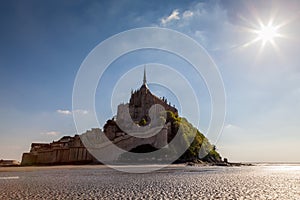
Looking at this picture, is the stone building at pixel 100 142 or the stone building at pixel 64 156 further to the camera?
the stone building at pixel 100 142

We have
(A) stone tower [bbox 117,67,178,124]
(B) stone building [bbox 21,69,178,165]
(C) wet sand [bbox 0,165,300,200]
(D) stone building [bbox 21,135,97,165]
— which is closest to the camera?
(C) wet sand [bbox 0,165,300,200]

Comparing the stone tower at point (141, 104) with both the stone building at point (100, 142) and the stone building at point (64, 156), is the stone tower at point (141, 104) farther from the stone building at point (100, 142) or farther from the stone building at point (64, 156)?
the stone building at point (64, 156)

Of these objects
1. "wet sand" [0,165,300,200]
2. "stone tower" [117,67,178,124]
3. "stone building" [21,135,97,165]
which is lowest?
"wet sand" [0,165,300,200]

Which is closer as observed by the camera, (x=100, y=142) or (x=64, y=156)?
(x=64, y=156)

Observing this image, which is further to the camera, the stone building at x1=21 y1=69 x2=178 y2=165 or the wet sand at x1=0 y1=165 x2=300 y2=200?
the stone building at x1=21 y1=69 x2=178 y2=165

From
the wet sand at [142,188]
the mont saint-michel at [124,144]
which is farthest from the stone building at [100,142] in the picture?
the wet sand at [142,188]

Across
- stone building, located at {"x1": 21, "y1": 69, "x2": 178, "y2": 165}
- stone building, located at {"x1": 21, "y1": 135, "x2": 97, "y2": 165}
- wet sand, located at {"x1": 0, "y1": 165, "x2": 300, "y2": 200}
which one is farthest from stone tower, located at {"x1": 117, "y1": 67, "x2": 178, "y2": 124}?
wet sand, located at {"x1": 0, "y1": 165, "x2": 300, "y2": 200}

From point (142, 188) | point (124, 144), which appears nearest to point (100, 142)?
point (124, 144)

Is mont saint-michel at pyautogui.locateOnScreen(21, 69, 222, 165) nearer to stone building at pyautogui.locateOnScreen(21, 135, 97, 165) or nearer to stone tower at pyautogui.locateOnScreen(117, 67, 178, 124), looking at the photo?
stone building at pyautogui.locateOnScreen(21, 135, 97, 165)

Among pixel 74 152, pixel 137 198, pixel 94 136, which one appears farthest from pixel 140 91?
pixel 137 198

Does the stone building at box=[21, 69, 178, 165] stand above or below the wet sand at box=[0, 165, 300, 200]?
above

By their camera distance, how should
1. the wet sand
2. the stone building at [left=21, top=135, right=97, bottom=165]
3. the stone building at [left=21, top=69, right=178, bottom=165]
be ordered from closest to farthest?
the wet sand
the stone building at [left=21, top=135, right=97, bottom=165]
the stone building at [left=21, top=69, right=178, bottom=165]

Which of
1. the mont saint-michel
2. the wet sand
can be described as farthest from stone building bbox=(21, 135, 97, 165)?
the wet sand

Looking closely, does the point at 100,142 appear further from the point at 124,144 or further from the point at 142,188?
the point at 142,188
